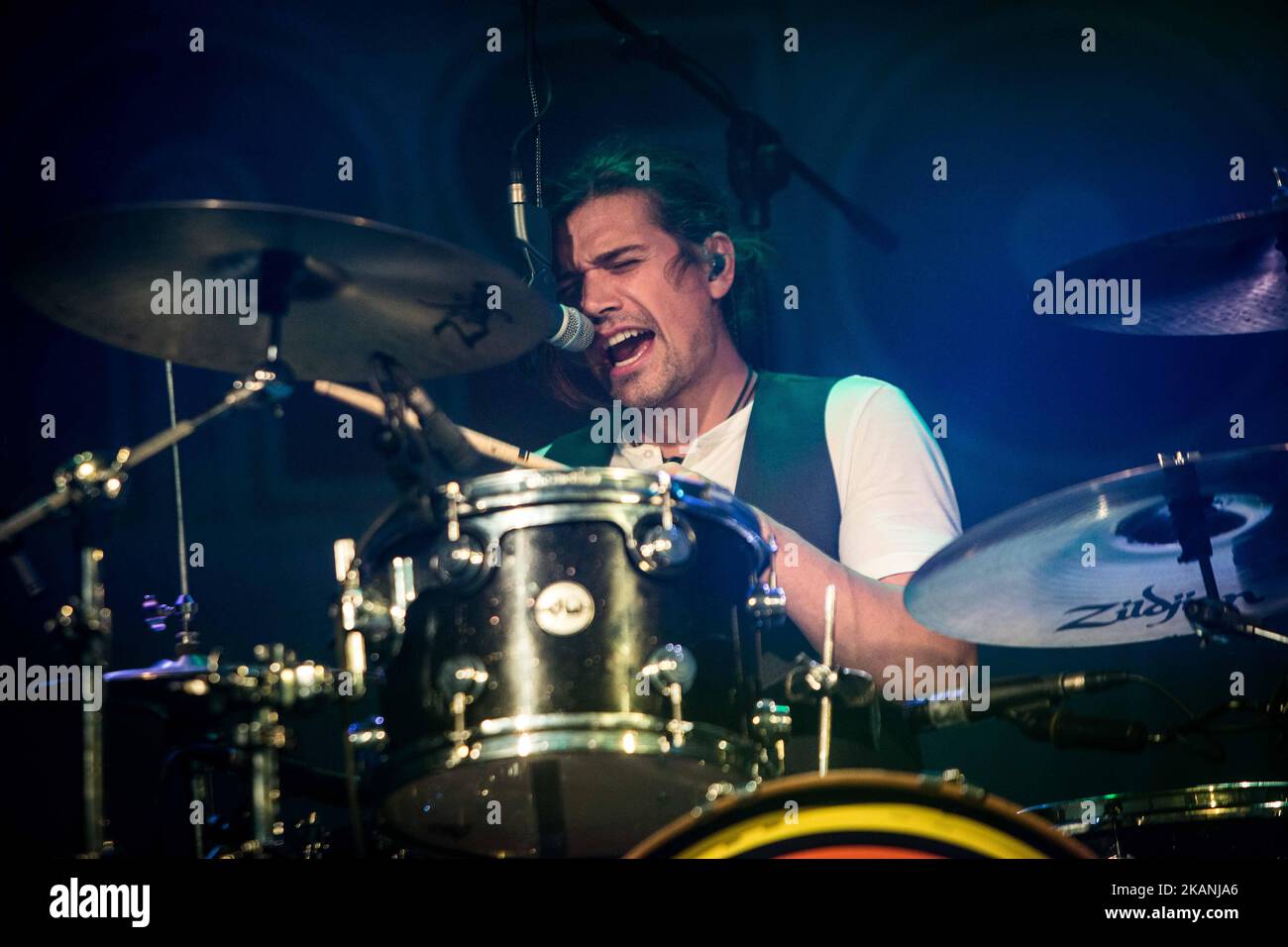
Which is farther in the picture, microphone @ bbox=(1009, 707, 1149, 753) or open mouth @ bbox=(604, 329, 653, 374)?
open mouth @ bbox=(604, 329, 653, 374)

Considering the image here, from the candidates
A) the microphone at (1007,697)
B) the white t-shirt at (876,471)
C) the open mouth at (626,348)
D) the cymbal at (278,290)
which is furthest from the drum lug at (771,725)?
the open mouth at (626,348)

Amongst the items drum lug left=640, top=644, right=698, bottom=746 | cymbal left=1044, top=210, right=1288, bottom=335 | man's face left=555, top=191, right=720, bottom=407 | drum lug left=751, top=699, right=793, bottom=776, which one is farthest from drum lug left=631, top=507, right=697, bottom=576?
cymbal left=1044, top=210, right=1288, bottom=335

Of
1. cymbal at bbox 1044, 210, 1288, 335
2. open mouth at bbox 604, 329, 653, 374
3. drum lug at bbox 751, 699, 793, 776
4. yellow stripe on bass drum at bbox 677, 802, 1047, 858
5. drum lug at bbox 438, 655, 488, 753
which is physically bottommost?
yellow stripe on bass drum at bbox 677, 802, 1047, 858

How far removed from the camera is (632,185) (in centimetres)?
281

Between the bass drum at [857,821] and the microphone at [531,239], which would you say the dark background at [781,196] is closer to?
the microphone at [531,239]

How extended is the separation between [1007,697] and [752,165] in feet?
3.92

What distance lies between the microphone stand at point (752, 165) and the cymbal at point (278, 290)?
595mm

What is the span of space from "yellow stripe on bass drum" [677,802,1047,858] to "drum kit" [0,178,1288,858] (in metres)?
0.38

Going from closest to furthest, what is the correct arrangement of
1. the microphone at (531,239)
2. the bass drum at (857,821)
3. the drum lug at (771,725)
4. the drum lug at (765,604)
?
the bass drum at (857,821) → the drum lug at (771,725) → the drum lug at (765,604) → the microphone at (531,239)

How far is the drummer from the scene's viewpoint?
266 cm

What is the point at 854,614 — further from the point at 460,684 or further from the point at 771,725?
the point at 460,684

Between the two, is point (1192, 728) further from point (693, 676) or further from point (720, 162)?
point (720, 162)

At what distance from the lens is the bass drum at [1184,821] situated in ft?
6.98

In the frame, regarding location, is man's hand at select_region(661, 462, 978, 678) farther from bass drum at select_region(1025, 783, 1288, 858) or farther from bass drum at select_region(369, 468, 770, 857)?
bass drum at select_region(1025, 783, 1288, 858)
